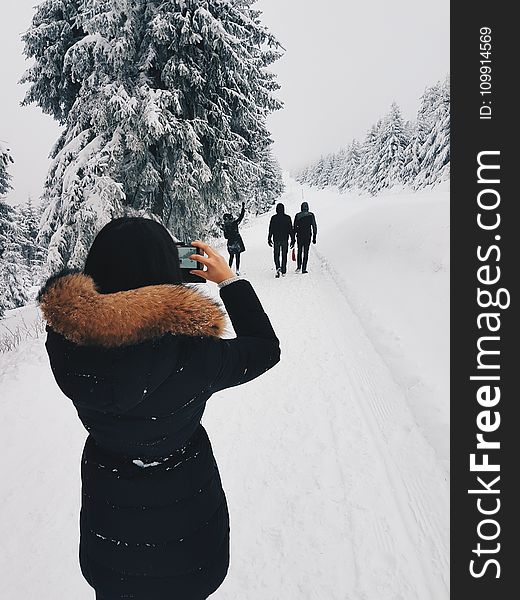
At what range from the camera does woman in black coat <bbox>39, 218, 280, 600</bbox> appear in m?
1.17

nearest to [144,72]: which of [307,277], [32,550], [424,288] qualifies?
[307,277]

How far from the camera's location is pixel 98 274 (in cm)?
127

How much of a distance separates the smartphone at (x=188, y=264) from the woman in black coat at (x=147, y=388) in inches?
2.0

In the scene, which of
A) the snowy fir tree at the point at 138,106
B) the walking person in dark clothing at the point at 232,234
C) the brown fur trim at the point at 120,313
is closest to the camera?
the brown fur trim at the point at 120,313

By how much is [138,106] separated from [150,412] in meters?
10.2

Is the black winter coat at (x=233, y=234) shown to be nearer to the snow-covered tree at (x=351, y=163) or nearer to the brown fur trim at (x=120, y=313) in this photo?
the brown fur trim at (x=120, y=313)

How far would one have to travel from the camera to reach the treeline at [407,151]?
87.6ft

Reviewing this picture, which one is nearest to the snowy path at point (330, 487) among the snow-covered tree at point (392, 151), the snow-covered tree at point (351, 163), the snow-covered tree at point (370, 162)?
the snow-covered tree at point (392, 151)

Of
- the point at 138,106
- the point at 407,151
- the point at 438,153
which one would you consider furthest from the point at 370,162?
the point at 138,106

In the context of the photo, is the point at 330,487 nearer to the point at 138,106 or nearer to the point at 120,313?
the point at 120,313

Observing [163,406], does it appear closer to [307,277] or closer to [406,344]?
[406,344]

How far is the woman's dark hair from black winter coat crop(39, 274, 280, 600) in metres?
0.06

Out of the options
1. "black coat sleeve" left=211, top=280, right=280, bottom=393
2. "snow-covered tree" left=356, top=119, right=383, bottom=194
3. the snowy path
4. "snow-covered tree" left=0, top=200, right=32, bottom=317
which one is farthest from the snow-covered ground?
"snow-covered tree" left=356, top=119, right=383, bottom=194

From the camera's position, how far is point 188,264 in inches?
63.7
